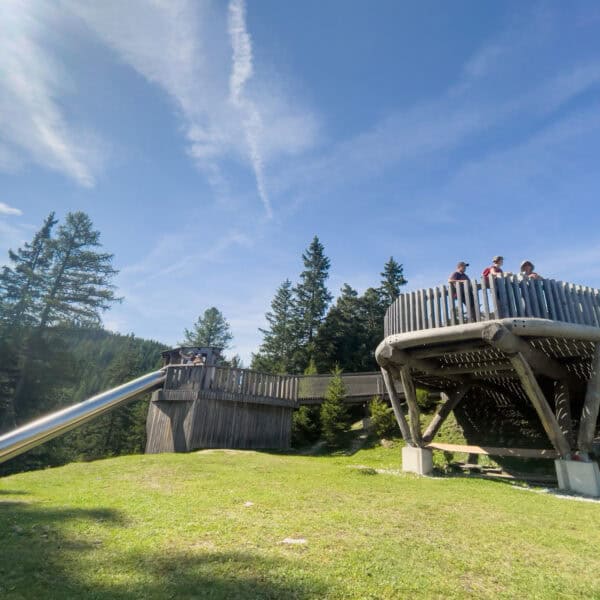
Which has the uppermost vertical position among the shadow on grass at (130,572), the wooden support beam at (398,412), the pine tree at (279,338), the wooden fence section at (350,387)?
the pine tree at (279,338)

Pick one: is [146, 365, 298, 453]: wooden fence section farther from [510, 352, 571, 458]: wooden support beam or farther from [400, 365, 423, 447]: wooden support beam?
[510, 352, 571, 458]: wooden support beam

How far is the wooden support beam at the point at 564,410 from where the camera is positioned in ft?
33.1

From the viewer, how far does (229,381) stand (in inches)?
611

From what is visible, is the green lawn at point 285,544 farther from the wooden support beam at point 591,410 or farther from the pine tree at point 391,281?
the pine tree at point 391,281

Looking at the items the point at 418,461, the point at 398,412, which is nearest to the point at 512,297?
the point at 398,412

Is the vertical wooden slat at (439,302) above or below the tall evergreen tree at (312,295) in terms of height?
below

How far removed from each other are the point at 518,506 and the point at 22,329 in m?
35.2

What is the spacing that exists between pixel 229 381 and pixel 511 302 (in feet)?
35.4

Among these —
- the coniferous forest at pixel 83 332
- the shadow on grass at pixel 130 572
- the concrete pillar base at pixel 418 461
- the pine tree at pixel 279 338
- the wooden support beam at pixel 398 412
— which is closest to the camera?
the shadow on grass at pixel 130 572

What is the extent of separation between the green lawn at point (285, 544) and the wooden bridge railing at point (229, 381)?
6745mm

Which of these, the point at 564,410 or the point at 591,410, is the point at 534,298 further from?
the point at 564,410

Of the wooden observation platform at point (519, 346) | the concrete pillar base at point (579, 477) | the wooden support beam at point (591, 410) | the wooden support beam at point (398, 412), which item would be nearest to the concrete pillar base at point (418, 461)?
the wooden observation platform at point (519, 346)

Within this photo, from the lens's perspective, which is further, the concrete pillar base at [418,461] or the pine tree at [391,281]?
the pine tree at [391,281]

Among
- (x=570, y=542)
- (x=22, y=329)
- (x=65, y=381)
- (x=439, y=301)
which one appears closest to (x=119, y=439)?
(x=65, y=381)
